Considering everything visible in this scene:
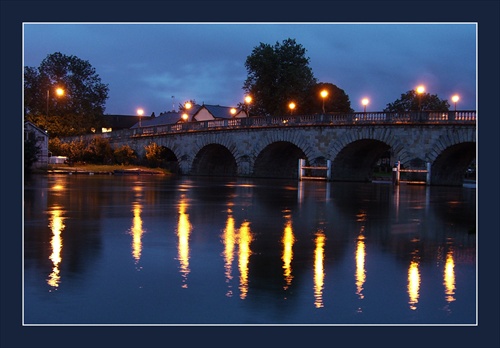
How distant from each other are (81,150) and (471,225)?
4996 centimetres

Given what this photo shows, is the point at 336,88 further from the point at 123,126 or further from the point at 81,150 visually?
the point at 123,126

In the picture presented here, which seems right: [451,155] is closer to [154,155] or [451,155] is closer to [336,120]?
[336,120]

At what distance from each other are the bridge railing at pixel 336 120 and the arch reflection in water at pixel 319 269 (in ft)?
98.7

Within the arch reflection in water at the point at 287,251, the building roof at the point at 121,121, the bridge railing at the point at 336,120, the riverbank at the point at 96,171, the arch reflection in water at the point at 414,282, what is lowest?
the arch reflection in water at the point at 414,282

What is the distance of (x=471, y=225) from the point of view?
15.7m

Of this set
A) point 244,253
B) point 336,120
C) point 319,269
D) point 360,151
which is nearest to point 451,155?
point 360,151

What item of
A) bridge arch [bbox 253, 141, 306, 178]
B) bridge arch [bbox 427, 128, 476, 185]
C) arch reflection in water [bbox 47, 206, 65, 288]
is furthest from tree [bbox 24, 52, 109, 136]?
arch reflection in water [bbox 47, 206, 65, 288]

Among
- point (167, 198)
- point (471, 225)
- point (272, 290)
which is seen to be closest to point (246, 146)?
point (167, 198)

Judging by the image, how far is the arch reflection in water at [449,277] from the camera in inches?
310

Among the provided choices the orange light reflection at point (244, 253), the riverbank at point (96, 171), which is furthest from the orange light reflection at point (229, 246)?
the riverbank at point (96, 171)

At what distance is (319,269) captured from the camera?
369 inches

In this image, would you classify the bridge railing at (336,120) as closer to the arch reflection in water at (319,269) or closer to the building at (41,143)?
the building at (41,143)

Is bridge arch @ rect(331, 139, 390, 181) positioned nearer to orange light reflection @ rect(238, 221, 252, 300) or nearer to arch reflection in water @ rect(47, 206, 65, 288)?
arch reflection in water @ rect(47, 206, 65, 288)

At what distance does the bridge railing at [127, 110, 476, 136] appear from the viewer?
41156 mm
